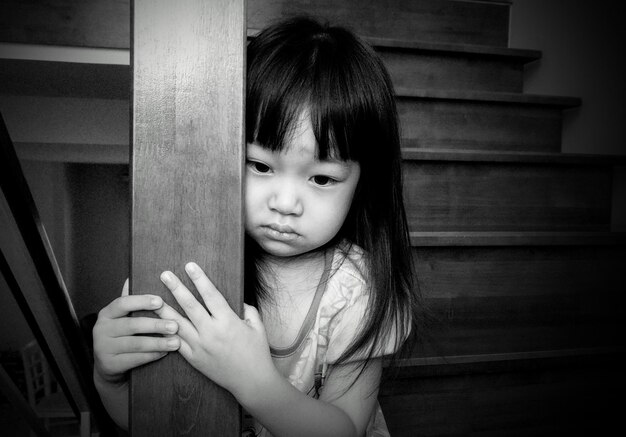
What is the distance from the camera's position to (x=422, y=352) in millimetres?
1241

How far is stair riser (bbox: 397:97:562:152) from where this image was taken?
156 centimetres

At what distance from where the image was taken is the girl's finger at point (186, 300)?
465 millimetres

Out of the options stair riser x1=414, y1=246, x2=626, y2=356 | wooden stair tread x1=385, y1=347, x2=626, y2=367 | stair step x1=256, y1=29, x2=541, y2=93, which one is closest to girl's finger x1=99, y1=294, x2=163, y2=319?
wooden stair tread x1=385, y1=347, x2=626, y2=367

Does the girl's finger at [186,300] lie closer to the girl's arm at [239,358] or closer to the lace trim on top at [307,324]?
the girl's arm at [239,358]

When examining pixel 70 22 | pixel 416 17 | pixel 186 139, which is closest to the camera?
pixel 186 139

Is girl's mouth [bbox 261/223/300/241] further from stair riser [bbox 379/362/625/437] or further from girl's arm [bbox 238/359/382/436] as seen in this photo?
stair riser [bbox 379/362/625/437]

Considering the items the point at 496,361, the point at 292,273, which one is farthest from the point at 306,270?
the point at 496,361

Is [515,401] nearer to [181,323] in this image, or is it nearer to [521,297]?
[521,297]

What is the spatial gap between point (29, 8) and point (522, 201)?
1538mm

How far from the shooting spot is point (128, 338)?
512 mm

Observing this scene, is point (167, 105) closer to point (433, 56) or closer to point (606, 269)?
point (606, 269)

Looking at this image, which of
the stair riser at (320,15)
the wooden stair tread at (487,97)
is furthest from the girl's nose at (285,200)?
the stair riser at (320,15)

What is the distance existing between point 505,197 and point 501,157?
122mm

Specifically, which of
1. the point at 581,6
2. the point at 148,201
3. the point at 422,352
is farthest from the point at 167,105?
the point at 581,6
